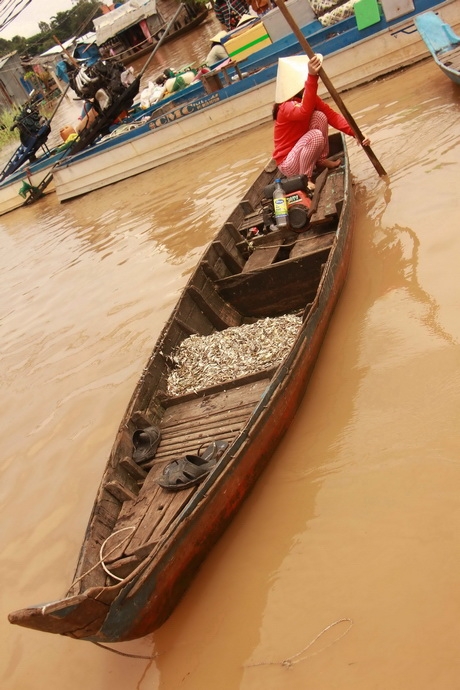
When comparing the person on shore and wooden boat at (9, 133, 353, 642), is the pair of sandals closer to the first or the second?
wooden boat at (9, 133, 353, 642)

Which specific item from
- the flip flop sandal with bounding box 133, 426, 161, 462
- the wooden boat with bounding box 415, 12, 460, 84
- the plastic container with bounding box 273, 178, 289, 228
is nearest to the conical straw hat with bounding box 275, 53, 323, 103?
the plastic container with bounding box 273, 178, 289, 228

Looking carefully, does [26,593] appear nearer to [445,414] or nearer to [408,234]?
[445,414]

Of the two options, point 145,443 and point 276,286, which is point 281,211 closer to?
point 276,286

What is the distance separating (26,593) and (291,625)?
1985 mm

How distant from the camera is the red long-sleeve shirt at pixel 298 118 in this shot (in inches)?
231

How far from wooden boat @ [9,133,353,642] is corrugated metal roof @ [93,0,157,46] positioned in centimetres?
2837

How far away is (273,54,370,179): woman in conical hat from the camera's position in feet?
19.6

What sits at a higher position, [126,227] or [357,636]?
[126,227]

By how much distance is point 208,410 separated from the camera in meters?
4.16

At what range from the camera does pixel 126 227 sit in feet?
34.0

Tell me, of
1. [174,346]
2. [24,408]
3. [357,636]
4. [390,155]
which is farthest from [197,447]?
[390,155]

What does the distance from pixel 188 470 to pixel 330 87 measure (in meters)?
5.07

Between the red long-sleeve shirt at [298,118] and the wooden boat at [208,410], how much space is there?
1.84 feet

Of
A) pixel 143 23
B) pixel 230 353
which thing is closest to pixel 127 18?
pixel 143 23
